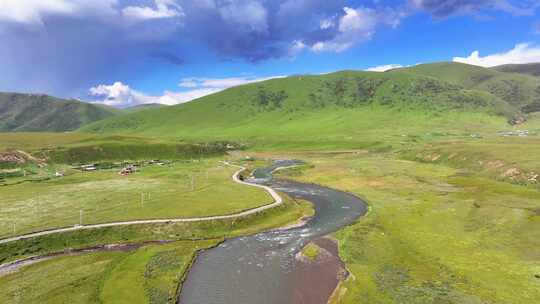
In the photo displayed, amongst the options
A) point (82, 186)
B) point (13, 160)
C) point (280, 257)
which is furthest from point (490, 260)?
point (13, 160)

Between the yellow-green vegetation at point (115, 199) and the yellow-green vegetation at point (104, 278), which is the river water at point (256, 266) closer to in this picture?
the yellow-green vegetation at point (104, 278)

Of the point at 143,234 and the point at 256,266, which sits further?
the point at 143,234

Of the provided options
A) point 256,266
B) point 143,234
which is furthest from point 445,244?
point 143,234

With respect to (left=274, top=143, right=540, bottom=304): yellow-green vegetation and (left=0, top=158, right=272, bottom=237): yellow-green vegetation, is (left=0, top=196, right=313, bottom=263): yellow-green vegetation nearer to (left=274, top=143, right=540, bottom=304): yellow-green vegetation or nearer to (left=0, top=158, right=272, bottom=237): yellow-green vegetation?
(left=0, top=158, right=272, bottom=237): yellow-green vegetation

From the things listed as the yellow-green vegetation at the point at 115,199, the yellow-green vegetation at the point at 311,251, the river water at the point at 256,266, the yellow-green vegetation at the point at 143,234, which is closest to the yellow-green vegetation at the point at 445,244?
the yellow-green vegetation at the point at 311,251

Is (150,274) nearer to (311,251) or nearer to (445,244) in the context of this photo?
(311,251)

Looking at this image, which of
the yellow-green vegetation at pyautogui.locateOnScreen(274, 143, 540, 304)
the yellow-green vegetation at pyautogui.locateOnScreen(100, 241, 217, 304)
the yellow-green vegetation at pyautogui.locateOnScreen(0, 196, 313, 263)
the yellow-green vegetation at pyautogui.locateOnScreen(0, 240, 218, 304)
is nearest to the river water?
the yellow-green vegetation at pyautogui.locateOnScreen(100, 241, 217, 304)
